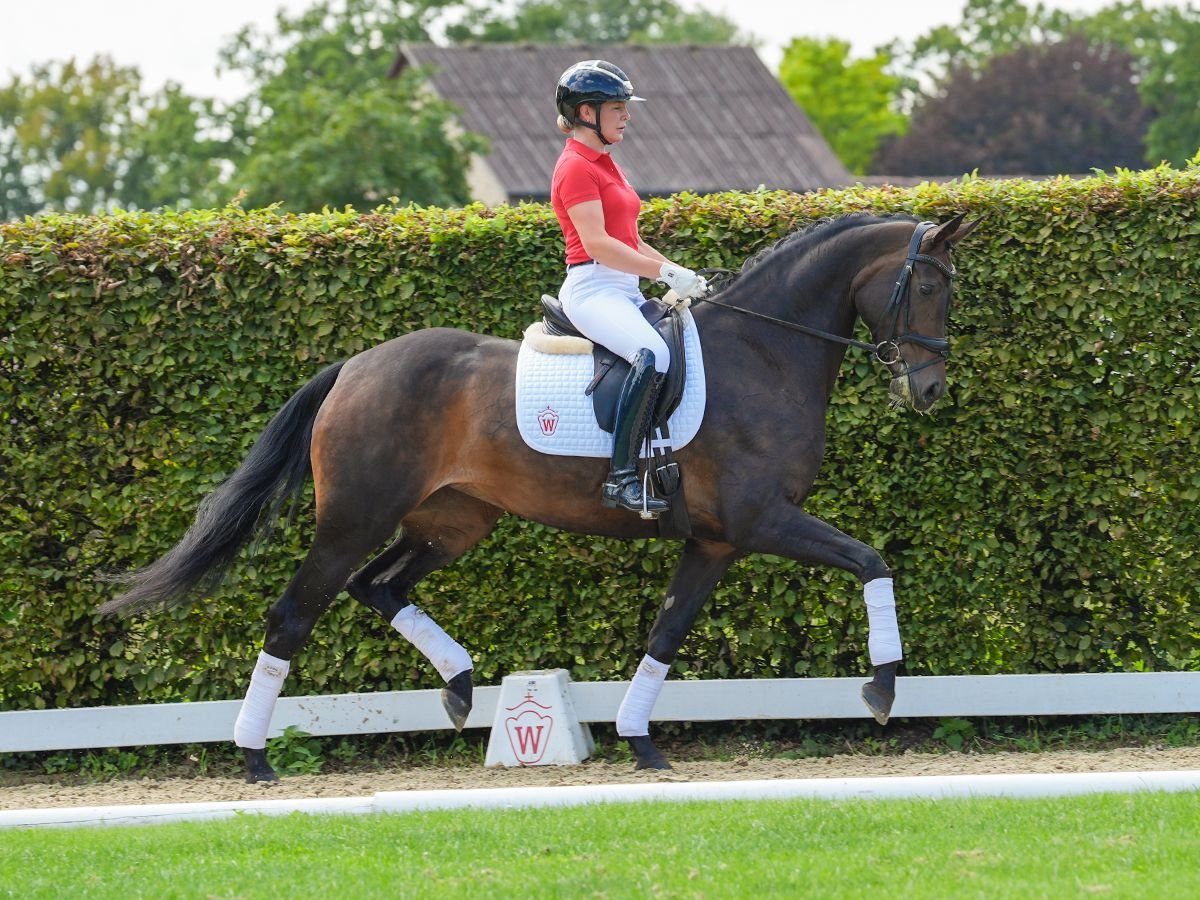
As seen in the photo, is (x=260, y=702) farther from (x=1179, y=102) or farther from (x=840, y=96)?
(x=840, y=96)

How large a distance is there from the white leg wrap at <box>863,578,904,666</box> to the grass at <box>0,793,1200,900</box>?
0.79m

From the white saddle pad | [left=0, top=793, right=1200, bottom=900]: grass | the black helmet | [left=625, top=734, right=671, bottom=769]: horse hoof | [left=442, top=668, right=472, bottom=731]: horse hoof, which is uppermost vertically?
the black helmet

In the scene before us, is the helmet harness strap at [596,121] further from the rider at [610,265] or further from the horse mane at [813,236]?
the horse mane at [813,236]

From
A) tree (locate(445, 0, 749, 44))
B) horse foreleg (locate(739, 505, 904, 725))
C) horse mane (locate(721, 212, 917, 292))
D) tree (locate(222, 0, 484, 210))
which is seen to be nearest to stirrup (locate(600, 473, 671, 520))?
horse foreleg (locate(739, 505, 904, 725))

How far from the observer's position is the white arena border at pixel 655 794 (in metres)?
5.75

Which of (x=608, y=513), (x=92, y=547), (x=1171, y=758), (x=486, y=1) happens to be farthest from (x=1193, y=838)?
(x=486, y=1)

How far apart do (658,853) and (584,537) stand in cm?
293

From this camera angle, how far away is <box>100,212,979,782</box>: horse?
6.44m

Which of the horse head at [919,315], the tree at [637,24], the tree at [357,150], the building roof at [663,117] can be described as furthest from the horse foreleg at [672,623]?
the tree at [637,24]

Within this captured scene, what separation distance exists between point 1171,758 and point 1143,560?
1.03 meters

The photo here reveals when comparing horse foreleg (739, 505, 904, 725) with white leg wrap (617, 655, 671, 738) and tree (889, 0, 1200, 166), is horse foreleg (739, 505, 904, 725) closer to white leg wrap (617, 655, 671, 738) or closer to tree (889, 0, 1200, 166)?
white leg wrap (617, 655, 671, 738)

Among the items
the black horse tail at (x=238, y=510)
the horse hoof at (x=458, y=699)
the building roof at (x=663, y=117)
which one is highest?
the building roof at (x=663, y=117)

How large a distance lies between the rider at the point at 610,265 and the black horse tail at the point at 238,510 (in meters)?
1.39

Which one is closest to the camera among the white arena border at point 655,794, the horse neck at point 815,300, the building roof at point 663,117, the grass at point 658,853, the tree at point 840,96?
the grass at point 658,853
